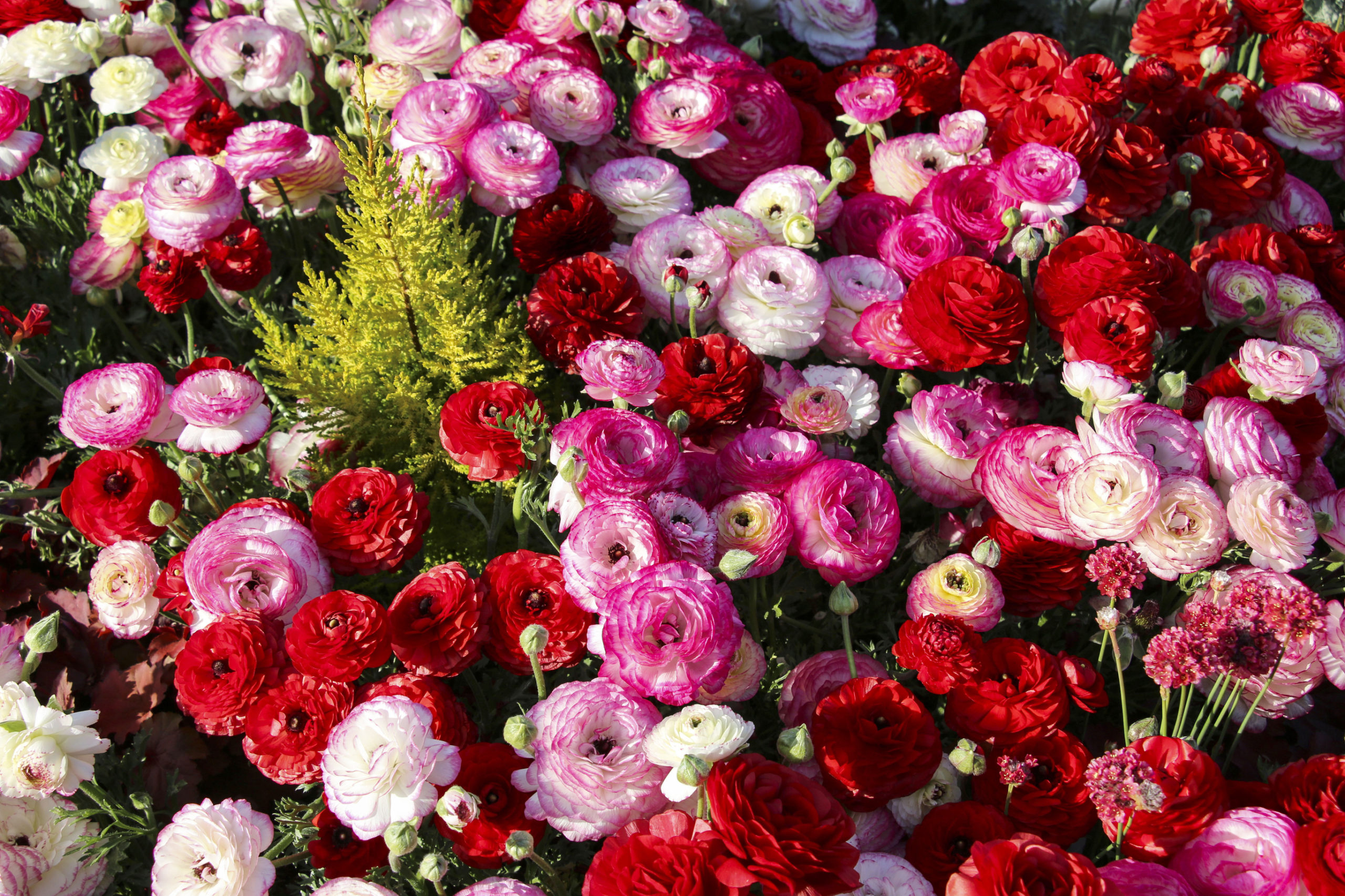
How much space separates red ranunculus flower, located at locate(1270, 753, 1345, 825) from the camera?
1.22 metres

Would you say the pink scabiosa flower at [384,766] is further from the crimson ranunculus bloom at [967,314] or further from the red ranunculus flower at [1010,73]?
the red ranunculus flower at [1010,73]

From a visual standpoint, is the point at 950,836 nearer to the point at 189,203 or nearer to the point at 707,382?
the point at 707,382

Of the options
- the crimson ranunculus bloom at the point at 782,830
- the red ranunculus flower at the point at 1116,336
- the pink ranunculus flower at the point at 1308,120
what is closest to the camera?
the crimson ranunculus bloom at the point at 782,830

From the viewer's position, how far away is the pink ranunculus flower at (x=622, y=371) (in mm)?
1479

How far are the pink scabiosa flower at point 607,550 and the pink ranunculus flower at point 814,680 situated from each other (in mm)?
323

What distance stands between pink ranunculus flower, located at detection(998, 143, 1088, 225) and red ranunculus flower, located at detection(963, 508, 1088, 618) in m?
0.72

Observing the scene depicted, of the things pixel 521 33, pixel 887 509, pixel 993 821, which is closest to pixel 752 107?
pixel 521 33

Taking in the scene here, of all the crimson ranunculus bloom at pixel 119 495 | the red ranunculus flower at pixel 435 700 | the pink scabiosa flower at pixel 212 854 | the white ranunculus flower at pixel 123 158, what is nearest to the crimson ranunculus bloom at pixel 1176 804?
the red ranunculus flower at pixel 435 700

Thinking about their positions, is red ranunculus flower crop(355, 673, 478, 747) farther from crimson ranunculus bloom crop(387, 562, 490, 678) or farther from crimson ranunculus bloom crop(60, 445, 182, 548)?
crimson ranunculus bloom crop(60, 445, 182, 548)

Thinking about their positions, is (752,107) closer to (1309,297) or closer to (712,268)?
(712,268)

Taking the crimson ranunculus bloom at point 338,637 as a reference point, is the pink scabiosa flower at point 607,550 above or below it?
above

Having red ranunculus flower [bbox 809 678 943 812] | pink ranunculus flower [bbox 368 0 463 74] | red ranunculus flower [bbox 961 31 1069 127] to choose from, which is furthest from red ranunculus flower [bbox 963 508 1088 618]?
pink ranunculus flower [bbox 368 0 463 74]

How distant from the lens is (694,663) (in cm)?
119

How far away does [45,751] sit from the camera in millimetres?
1224
